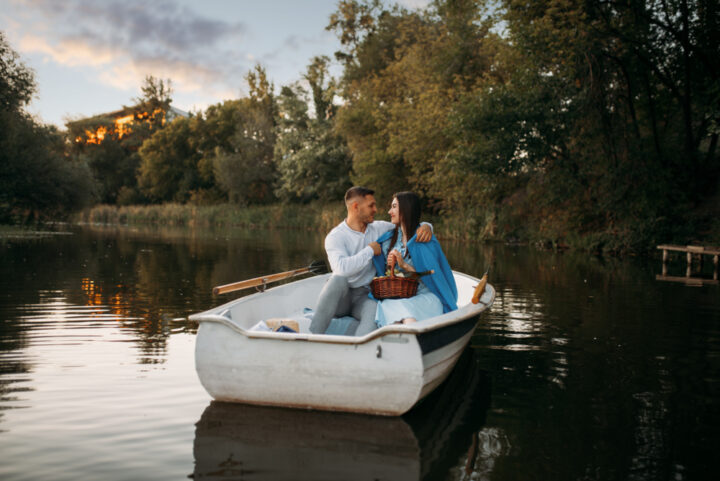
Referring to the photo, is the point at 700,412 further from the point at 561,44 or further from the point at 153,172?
the point at 153,172

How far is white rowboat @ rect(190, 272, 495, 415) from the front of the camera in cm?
387

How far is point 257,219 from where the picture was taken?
139ft

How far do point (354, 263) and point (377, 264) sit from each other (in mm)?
432

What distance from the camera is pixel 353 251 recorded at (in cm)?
512

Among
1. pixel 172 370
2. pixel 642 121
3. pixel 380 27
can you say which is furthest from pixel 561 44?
pixel 380 27

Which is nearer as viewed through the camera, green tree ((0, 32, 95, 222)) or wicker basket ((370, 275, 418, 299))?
wicker basket ((370, 275, 418, 299))

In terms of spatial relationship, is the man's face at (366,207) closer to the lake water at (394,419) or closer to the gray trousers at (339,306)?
the gray trousers at (339,306)

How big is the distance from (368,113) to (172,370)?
2969 cm

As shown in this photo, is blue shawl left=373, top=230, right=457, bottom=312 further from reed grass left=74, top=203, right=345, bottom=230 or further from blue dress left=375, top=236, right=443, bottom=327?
reed grass left=74, top=203, right=345, bottom=230

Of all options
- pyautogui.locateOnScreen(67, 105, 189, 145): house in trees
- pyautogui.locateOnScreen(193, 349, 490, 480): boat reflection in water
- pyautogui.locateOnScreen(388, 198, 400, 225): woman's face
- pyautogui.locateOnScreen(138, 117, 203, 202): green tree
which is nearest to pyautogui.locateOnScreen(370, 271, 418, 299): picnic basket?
pyautogui.locateOnScreen(388, 198, 400, 225): woman's face

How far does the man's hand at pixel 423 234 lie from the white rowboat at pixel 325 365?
2.37ft

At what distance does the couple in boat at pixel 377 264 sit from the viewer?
475 centimetres

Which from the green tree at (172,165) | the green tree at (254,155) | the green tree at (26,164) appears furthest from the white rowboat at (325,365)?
the green tree at (172,165)

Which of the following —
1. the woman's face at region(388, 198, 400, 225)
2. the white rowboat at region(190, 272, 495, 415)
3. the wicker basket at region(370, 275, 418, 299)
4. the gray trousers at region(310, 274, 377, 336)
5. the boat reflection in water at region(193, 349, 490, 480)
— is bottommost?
the boat reflection in water at region(193, 349, 490, 480)
